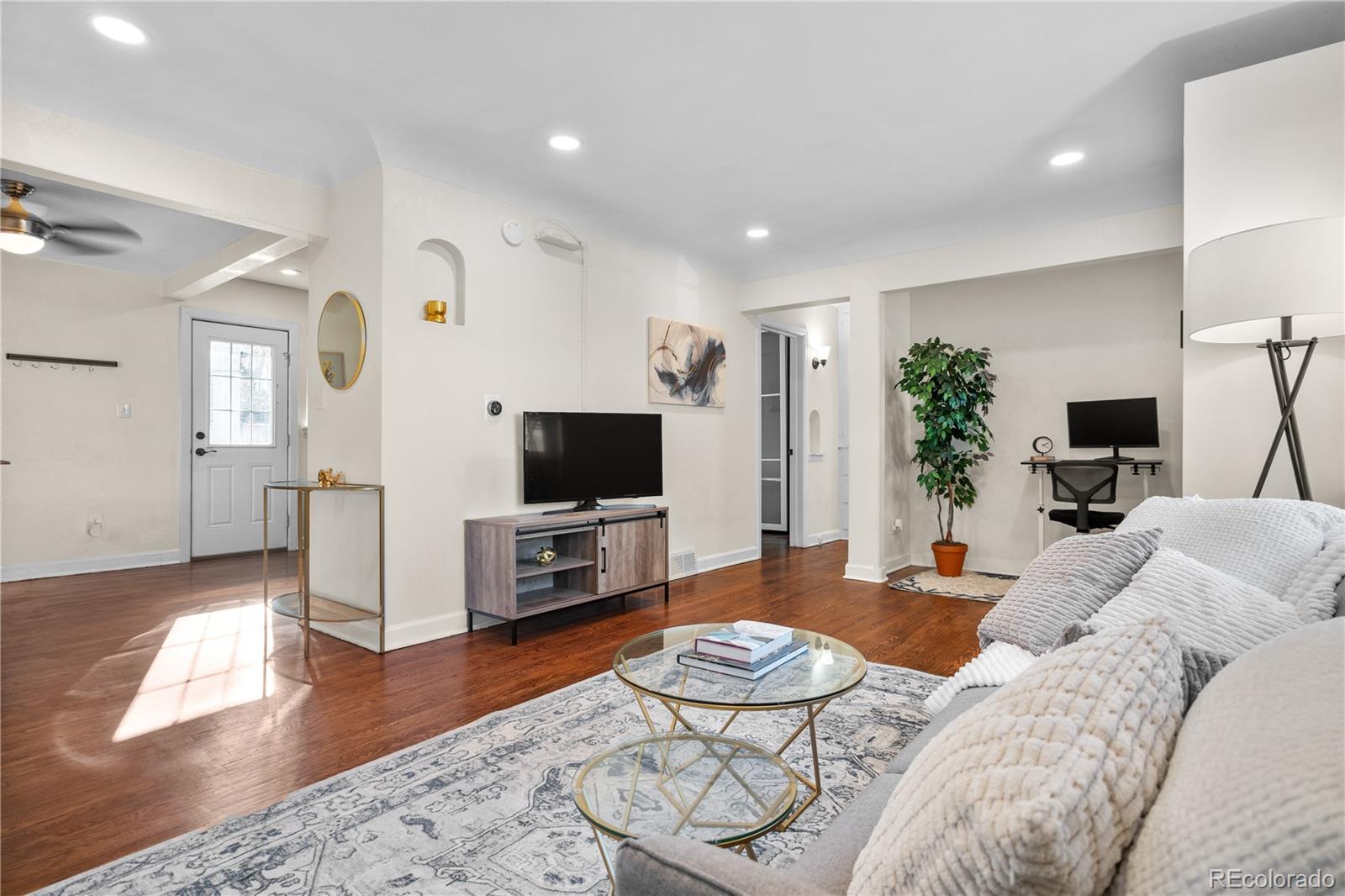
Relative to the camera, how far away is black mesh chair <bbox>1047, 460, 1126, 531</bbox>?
454cm

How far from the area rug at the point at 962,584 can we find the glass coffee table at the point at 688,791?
3520mm

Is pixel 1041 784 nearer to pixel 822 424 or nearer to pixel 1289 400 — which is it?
pixel 1289 400

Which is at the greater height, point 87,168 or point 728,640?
point 87,168

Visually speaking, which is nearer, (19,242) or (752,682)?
(752,682)

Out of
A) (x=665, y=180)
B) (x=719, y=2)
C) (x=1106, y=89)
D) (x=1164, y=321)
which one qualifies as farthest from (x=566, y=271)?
(x=1164, y=321)

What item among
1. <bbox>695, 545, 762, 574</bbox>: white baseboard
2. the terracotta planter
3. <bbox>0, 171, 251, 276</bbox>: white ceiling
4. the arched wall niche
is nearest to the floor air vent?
<bbox>695, 545, 762, 574</bbox>: white baseboard

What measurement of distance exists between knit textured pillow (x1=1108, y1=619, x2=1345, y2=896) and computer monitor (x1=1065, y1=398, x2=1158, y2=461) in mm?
4869

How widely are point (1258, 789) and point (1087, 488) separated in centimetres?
479

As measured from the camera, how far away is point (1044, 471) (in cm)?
513

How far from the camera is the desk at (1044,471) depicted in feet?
15.4

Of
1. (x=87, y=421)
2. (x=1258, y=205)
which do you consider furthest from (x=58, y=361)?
(x=1258, y=205)

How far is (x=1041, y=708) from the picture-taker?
2.13 ft

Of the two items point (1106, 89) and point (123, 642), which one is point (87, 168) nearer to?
point (123, 642)

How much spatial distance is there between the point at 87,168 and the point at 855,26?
339 cm
